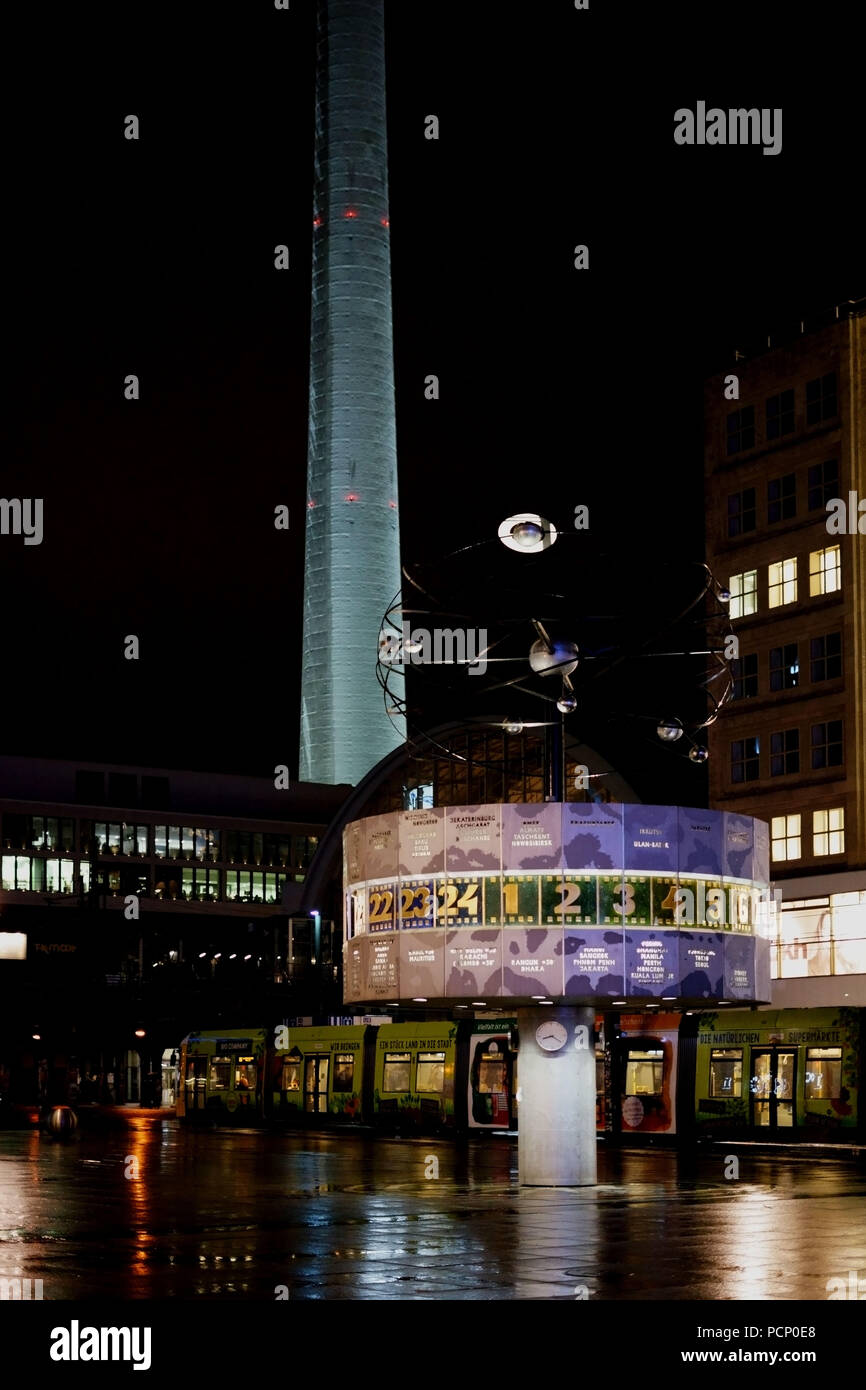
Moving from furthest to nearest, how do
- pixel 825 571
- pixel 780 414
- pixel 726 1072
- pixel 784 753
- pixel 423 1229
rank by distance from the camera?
pixel 780 414 < pixel 784 753 < pixel 825 571 < pixel 726 1072 < pixel 423 1229

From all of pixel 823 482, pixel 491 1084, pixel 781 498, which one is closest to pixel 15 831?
pixel 781 498

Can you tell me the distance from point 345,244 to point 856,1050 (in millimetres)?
157344

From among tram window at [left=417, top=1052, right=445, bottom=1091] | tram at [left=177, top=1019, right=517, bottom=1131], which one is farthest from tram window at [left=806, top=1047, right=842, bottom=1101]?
tram window at [left=417, top=1052, right=445, bottom=1091]

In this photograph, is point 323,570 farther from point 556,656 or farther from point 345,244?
point 556,656

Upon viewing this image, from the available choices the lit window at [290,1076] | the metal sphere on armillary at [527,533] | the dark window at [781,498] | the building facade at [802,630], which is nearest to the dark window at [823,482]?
the building facade at [802,630]

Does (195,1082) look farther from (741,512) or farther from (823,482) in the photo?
(823,482)

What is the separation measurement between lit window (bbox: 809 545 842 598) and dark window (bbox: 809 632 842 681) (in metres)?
2.03

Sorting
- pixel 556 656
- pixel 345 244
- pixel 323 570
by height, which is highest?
pixel 345 244

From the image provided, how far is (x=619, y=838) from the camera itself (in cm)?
3728

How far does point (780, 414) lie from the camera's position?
276ft

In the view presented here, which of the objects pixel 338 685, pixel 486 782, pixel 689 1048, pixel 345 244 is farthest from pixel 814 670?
pixel 345 244

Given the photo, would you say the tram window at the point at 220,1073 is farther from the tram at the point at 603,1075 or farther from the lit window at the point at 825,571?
the lit window at the point at 825,571

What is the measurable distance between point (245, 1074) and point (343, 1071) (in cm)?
885
